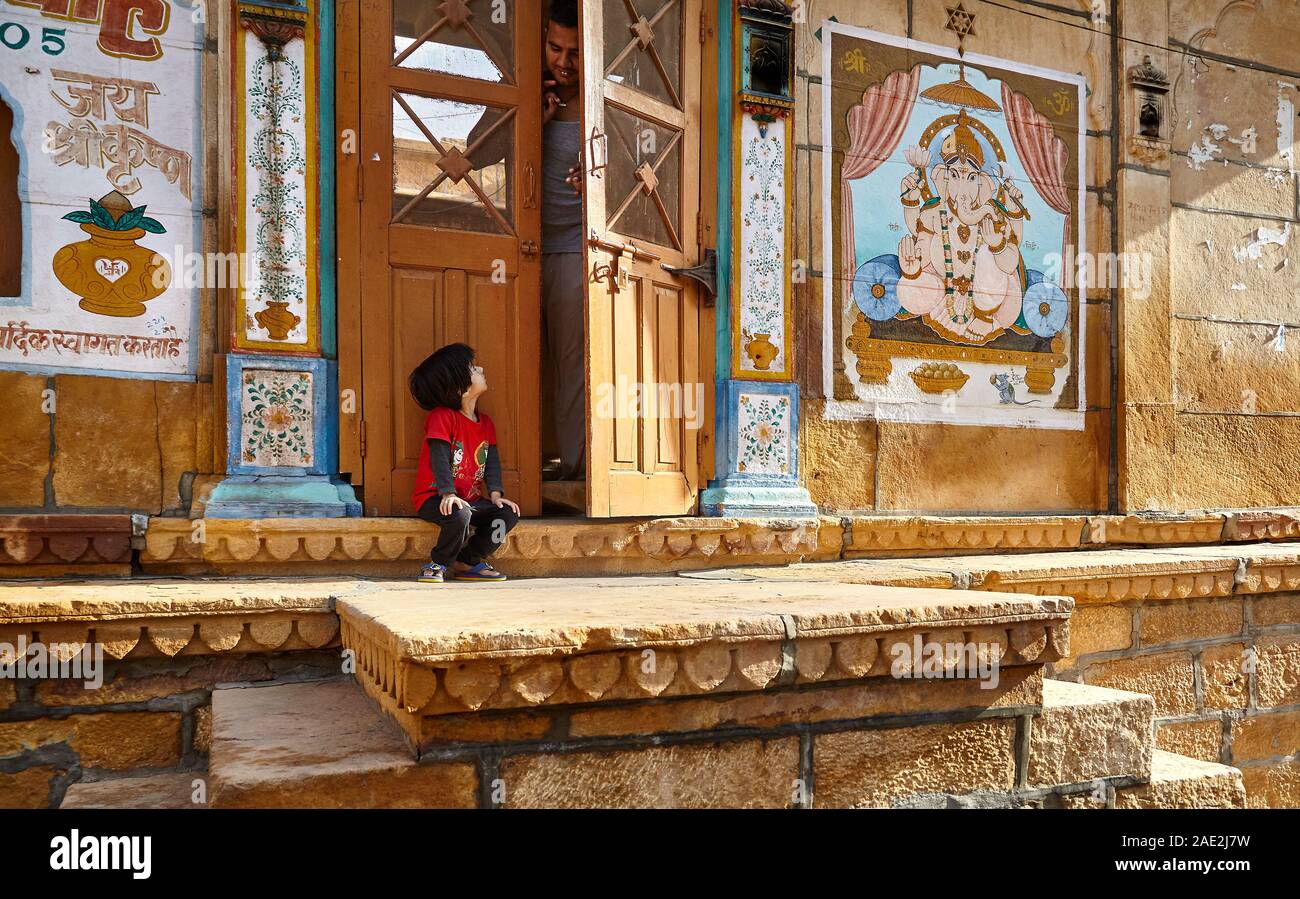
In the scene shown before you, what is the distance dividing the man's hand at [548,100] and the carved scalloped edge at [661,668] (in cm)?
270

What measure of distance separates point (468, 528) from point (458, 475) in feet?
0.81

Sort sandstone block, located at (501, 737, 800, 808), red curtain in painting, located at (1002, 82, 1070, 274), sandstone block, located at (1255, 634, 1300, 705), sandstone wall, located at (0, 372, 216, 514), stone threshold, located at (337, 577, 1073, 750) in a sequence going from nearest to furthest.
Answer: stone threshold, located at (337, 577, 1073, 750)
sandstone block, located at (501, 737, 800, 808)
sandstone wall, located at (0, 372, 216, 514)
sandstone block, located at (1255, 634, 1300, 705)
red curtain in painting, located at (1002, 82, 1070, 274)

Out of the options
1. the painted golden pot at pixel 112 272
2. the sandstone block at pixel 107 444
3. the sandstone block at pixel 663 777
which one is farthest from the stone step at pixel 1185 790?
the painted golden pot at pixel 112 272

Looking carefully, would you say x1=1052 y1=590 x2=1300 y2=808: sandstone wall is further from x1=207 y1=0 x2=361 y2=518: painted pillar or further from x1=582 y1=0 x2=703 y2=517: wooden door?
x1=207 y1=0 x2=361 y2=518: painted pillar

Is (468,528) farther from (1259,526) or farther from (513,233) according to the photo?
(1259,526)

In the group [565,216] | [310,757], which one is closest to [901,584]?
[565,216]

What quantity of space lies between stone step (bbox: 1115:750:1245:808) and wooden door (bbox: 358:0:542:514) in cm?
248

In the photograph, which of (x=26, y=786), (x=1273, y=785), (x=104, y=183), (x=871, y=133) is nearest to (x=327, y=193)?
(x=104, y=183)

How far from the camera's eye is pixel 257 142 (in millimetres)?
3820

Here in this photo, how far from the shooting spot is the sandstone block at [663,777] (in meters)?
2.11

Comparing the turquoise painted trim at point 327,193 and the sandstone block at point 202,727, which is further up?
the turquoise painted trim at point 327,193

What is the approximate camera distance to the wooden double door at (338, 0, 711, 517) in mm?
4004

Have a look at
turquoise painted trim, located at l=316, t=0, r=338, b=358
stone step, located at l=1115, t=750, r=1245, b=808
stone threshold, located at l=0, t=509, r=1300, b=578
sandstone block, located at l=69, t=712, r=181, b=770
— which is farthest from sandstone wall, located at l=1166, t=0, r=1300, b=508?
sandstone block, located at l=69, t=712, r=181, b=770

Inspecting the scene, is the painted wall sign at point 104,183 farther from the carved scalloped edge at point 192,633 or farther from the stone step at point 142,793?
the stone step at point 142,793
